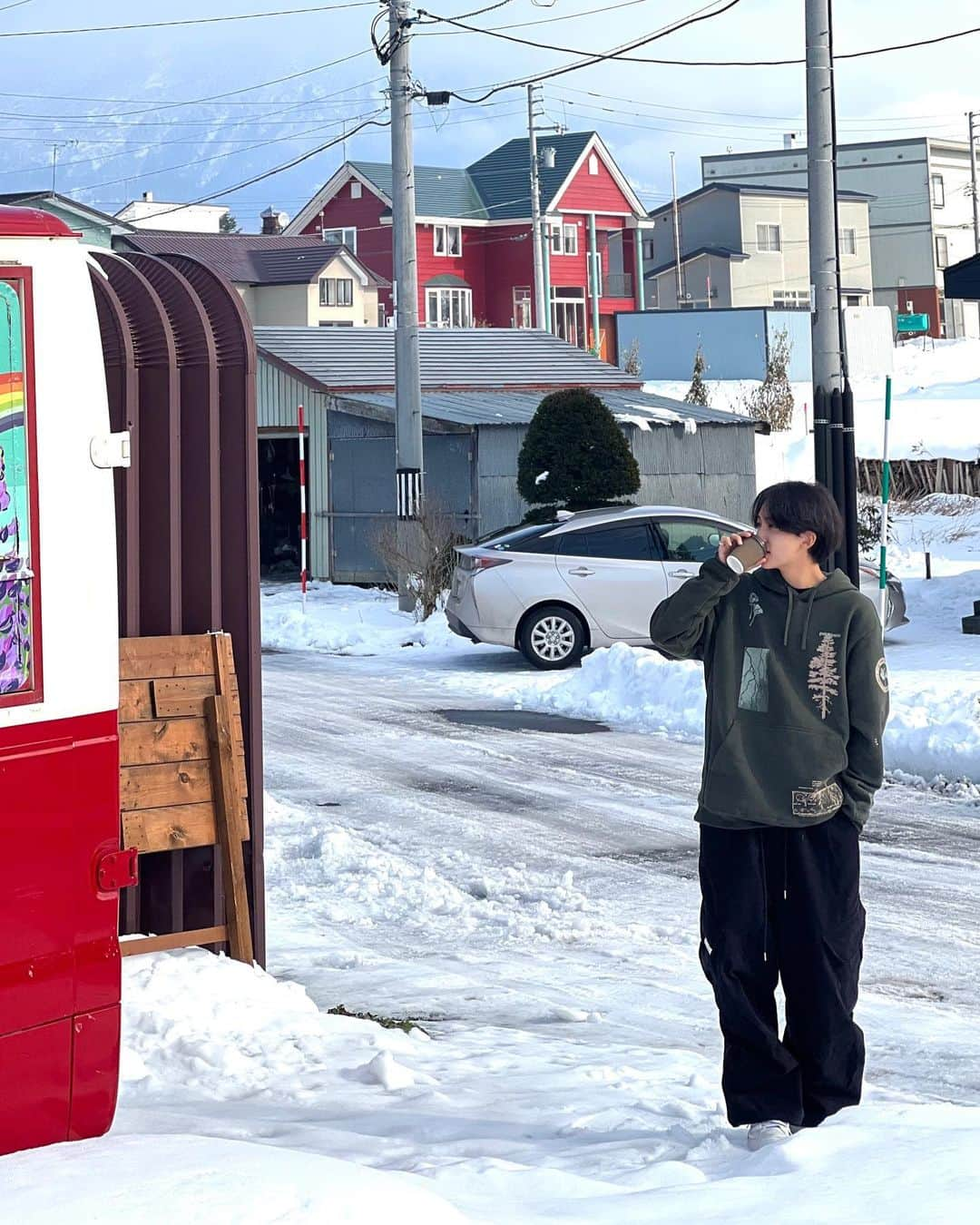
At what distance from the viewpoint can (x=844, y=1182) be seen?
4172 mm

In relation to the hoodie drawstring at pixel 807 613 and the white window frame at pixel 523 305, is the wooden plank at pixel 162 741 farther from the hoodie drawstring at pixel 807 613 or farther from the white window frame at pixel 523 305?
the white window frame at pixel 523 305

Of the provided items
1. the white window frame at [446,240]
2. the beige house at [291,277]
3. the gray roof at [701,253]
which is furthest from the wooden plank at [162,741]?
the gray roof at [701,253]

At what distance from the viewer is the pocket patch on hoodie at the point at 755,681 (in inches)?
196

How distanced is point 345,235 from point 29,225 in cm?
6557

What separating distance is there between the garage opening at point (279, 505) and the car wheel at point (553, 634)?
11.7 meters

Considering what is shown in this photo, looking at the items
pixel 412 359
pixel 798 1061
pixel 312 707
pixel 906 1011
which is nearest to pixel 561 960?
pixel 906 1011

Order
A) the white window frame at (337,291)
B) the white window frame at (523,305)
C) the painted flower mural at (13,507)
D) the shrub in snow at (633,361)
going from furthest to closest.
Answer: the white window frame at (523,305), the white window frame at (337,291), the shrub in snow at (633,361), the painted flower mural at (13,507)

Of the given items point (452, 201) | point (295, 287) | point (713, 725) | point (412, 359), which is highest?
point (452, 201)

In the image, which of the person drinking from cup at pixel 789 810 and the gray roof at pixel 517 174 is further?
the gray roof at pixel 517 174

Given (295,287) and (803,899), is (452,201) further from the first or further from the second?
(803,899)

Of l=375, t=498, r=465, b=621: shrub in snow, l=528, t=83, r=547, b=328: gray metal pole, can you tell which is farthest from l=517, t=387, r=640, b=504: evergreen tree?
l=528, t=83, r=547, b=328: gray metal pole

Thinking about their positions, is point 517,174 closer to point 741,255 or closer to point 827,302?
point 741,255

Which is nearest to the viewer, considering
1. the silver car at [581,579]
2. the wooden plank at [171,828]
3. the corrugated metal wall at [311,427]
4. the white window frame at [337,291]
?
the wooden plank at [171,828]

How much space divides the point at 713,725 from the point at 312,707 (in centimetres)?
989
